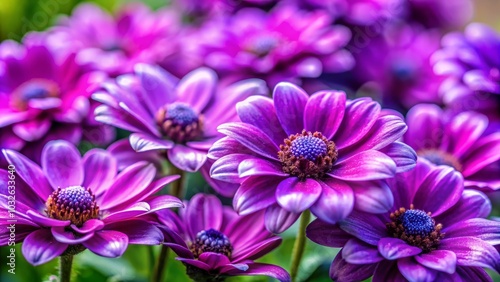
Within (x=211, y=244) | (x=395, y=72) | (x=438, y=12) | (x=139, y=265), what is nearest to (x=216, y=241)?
(x=211, y=244)

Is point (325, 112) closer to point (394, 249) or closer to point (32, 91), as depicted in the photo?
point (394, 249)

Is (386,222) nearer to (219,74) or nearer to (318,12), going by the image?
(219,74)

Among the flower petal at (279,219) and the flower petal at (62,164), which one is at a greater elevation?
the flower petal at (279,219)

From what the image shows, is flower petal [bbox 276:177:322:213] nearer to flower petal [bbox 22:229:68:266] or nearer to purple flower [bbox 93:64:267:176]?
purple flower [bbox 93:64:267:176]

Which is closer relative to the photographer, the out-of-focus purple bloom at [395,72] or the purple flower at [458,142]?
the purple flower at [458,142]

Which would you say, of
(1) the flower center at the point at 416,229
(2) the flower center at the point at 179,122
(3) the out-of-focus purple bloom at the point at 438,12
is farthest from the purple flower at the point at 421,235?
(3) the out-of-focus purple bloom at the point at 438,12

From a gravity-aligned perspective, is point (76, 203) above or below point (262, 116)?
below

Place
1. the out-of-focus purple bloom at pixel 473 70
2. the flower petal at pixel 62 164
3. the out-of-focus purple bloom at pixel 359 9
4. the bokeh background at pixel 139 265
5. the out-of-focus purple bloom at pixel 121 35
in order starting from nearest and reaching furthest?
1. the flower petal at pixel 62 164
2. the bokeh background at pixel 139 265
3. the out-of-focus purple bloom at pixel 473 70
4. the out-of-focus purple bloom at pixel 121 35
5. the out-of-focus purple bloom at pixel 359 9

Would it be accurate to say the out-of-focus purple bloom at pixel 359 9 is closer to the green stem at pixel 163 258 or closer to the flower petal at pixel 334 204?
the green stem at pixel 163 258

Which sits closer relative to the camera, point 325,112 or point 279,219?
point 279,219
